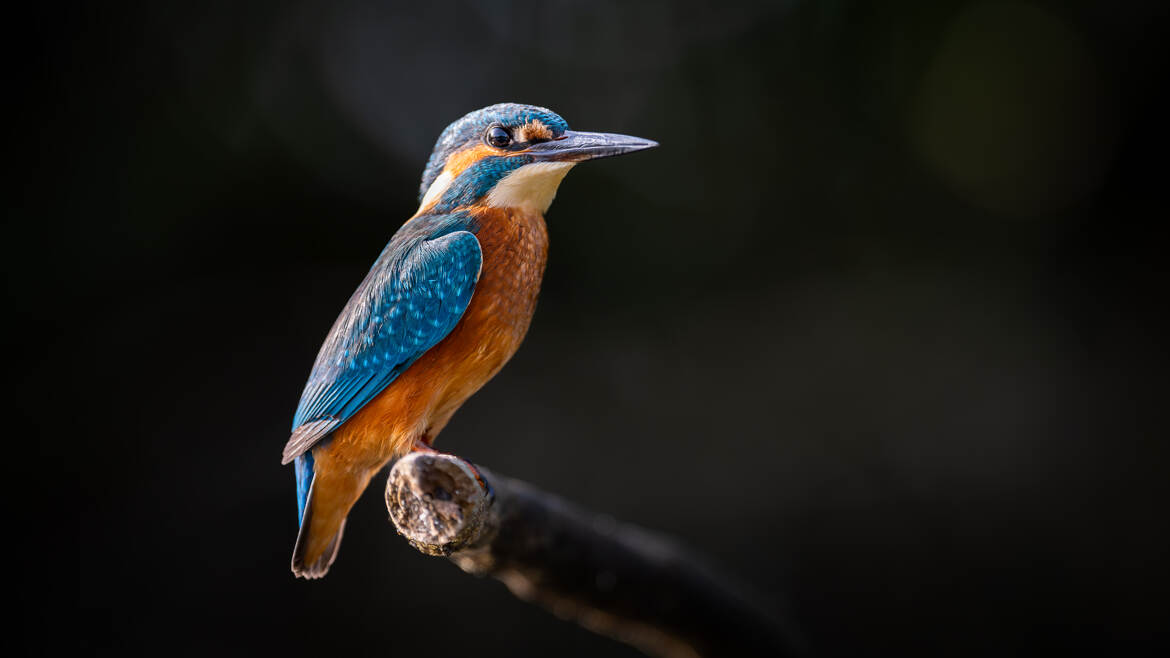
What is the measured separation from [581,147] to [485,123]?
231mm

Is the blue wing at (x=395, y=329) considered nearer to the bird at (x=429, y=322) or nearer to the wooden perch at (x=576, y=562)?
the bird at (x=429, y=322)

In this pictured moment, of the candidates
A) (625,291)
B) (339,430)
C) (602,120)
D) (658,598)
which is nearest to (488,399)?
(625,291)

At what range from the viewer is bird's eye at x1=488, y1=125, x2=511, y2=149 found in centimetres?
165

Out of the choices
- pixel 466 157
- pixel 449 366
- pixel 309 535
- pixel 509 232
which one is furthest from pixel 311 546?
pixel 466 157

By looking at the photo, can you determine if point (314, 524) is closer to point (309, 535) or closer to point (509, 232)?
point (309, 535)

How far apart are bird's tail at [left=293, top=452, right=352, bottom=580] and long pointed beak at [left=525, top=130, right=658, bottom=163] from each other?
2.40 feet

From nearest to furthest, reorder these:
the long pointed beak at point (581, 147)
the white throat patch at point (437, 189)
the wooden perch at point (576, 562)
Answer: the wooden perch at point (576, 562) → the long pointed beak at point (581, 147) → the white throat patch at point (437, 189)

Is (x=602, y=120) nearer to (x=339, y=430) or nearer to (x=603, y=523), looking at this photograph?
(x=603, y=523)

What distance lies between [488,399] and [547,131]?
5.42ft

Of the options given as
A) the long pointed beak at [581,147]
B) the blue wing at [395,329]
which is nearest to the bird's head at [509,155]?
the long pointed beak at [581,147]

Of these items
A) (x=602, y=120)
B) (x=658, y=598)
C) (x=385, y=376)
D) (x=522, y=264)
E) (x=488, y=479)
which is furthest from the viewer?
(x=602, y=120)

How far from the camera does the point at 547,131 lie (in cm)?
163

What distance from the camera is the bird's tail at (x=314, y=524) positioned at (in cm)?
158

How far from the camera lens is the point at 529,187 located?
5.58 feet
